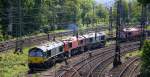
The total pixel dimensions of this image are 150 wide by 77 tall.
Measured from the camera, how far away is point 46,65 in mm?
36250

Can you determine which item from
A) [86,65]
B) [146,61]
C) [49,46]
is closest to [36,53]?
[49,46]

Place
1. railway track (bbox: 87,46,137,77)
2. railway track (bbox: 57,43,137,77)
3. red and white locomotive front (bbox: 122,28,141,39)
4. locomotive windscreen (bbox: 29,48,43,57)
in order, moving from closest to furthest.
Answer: railway track (bbox: 57,43,137,77) → railway track (bbox: 87,46,137,77) → locomotive windscreen (bbox: 29,48,43,57) → red and white locomotive front (bbox: 122,28,141,39)

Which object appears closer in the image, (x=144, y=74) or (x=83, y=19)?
(x=144, y=74)

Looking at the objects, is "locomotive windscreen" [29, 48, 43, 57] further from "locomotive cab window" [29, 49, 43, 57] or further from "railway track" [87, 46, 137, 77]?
"railway track" [87, 46, 137, 77]

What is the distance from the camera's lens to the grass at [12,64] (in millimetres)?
32028

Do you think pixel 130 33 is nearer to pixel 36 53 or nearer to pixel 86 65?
pixel 86 65

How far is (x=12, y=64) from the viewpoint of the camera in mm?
35344

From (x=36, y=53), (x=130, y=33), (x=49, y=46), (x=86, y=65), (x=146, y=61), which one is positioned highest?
(x=49, y=46)

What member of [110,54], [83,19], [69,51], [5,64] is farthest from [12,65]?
[83,19]

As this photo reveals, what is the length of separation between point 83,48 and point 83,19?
29.3 meters

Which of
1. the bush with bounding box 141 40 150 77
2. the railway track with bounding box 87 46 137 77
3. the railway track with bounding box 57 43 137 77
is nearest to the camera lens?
the bush with bounding box 141 40 150 77

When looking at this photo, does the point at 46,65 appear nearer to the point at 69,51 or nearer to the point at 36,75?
the point at 36,75

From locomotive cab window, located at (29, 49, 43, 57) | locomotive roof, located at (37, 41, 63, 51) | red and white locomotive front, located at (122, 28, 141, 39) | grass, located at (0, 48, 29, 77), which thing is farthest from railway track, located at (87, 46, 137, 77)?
red and white locomotive front, located at (122, 28, 141, 39)

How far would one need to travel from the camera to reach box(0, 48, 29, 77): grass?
32.0m
